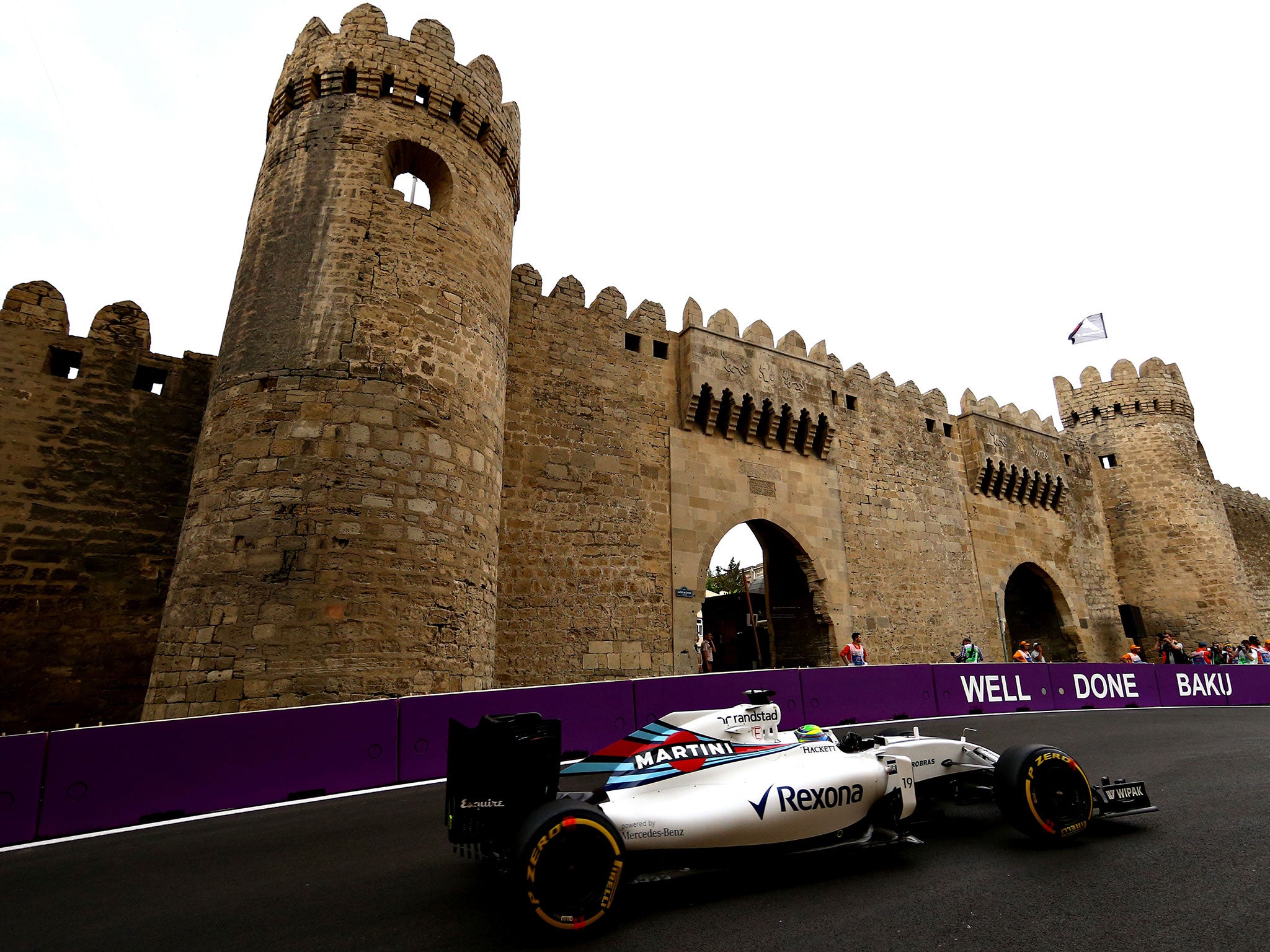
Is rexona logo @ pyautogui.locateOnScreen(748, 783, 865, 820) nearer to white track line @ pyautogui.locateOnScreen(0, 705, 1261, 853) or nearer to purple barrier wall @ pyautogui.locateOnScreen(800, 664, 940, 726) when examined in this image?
white track line @ pyautogui.locateOnScreen(0, 705, 1261, 853)

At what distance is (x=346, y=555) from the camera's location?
27.3ft

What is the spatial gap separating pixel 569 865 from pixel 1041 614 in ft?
75.0

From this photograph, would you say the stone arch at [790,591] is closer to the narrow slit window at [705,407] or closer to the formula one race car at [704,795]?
the narrow slit window at [705,407]

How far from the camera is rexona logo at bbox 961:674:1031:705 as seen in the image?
37.6 feet

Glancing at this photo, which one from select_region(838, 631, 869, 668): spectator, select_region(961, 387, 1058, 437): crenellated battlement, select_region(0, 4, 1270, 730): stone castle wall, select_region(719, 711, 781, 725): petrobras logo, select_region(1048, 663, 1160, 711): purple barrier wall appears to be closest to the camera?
select_region(719, 711, 781, 725): petrobras logo

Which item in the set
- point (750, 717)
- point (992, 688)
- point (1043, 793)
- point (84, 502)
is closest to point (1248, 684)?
point (992, 688)

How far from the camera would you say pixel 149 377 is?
11.2 m

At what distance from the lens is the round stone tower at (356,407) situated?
8.01 metres

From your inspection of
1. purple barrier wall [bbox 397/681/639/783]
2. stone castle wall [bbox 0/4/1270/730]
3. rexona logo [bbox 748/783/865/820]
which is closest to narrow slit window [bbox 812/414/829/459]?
stone castle wall [bbox 0/4/1270/730]

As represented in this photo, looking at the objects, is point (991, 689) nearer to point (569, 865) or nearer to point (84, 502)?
point (569, 865)

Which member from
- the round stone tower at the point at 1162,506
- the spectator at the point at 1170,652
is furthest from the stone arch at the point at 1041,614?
the round stone tower at the point at 1162,506

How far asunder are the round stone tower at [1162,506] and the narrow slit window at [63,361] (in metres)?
28.2

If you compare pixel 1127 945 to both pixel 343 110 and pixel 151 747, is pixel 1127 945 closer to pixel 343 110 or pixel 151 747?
pixel 151 747

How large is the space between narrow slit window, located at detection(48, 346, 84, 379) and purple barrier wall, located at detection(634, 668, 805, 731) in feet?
33.3
